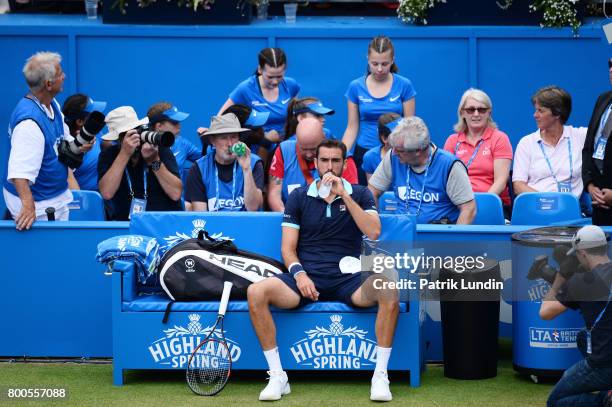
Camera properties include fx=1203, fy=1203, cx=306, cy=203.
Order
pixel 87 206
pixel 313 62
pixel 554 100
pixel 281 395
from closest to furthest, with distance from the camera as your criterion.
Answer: pixel 281 395 → pixel 87 206 → pixel 554 100 → pixel 313 62

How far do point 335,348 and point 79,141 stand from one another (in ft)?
7.74

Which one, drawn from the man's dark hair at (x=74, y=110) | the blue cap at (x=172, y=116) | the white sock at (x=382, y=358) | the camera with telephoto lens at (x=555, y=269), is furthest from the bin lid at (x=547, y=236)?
the man's dark hair at (x=74, y=110)

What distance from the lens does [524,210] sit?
8672mm

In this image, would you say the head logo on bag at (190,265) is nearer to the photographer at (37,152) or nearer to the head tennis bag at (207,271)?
the head tennis bag at (207,271)

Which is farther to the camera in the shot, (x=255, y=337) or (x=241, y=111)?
(x=241, y=111)

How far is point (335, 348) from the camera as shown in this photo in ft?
24.9

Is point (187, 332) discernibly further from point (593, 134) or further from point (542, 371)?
point (593, 134)

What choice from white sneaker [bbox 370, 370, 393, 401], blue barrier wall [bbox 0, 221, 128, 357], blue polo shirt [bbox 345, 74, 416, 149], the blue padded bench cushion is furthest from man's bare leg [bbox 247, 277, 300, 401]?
blue polo shirt [bbox 345, 74, 416, 149]

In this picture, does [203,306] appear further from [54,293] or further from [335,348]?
[54,293]

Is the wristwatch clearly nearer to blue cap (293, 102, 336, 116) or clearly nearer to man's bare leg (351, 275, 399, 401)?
blue cap (293, 102, 336, 116)

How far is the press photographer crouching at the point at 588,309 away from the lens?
6441mm

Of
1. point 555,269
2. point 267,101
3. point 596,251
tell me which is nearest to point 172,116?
point 267,101

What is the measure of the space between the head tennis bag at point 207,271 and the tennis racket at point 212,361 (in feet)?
0.28

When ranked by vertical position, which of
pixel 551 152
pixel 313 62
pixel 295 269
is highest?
pixel 313 62
